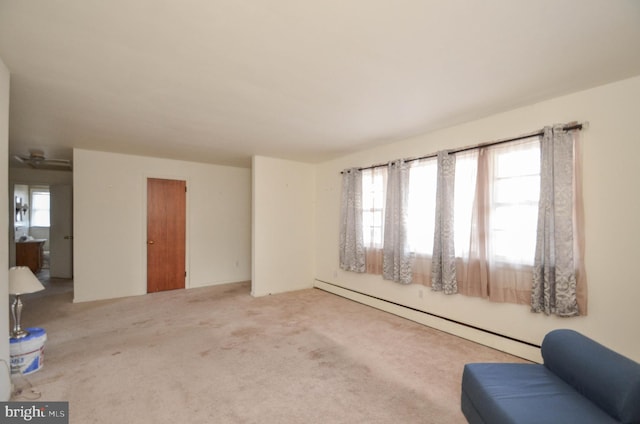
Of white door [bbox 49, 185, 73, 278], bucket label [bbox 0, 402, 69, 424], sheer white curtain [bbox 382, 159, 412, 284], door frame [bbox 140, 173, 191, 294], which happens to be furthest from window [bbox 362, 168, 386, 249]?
white door [bbox 49, 185, 73, 278]

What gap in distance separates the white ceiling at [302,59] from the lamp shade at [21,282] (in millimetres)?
1663

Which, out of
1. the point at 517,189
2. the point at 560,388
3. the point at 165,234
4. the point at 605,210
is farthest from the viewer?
the point at 165,234

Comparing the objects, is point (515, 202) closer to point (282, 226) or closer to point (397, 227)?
point (397, 227)

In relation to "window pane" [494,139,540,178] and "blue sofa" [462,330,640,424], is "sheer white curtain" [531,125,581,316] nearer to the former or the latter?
"window pane" [494,139,540,178]

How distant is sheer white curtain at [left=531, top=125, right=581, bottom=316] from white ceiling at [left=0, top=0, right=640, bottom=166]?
541mm

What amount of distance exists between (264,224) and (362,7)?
13.6 ft

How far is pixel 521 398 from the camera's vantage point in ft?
5.03

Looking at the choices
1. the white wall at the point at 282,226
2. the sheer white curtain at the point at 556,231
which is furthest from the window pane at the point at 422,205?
the white wall at the point at 282,226

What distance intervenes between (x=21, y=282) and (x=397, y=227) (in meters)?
4.16

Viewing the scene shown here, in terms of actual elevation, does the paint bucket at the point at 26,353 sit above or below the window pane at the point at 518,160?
below

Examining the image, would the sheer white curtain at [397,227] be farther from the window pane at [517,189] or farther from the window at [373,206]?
the window pane at [517,189]

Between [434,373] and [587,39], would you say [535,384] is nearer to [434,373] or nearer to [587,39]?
[434,373]

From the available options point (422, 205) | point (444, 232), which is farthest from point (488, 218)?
point (422, 205)

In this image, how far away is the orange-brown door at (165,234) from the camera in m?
5.21
